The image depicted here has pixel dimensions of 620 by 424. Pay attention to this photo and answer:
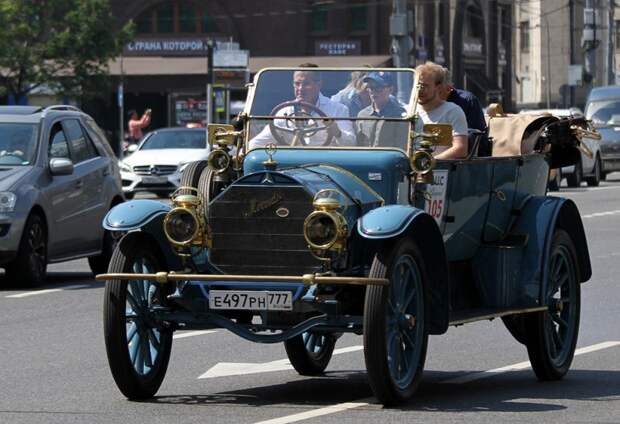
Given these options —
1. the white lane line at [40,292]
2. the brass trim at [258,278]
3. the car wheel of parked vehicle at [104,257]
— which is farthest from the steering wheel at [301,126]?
the car wheel of parked vehicle at [104,257]

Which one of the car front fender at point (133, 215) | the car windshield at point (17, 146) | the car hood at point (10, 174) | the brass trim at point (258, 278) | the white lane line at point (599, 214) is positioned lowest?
the white lane line at point (599, 214)

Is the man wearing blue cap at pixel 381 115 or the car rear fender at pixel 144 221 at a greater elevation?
the man wearing blue cap at pixel 381 115

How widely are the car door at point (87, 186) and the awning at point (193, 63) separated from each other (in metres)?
54.5

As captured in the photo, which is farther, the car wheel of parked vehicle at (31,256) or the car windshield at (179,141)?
the car windshield at (179,141)

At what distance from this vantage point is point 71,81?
51.6 m

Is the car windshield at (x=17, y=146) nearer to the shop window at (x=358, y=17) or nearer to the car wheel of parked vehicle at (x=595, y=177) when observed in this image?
the car wheel of parked vehicle at (x=595, y=177)

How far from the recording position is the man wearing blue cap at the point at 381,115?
9812mm

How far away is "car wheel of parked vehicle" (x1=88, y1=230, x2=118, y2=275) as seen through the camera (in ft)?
60.2

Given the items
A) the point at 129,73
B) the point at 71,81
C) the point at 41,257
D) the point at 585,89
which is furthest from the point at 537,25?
the point at 41,257

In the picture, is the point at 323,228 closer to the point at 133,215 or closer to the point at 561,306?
the point at 133,215

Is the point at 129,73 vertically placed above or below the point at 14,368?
above

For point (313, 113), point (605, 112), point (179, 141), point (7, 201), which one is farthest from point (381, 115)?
point (605, 112)

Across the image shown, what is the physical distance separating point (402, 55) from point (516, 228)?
32382 millimetres

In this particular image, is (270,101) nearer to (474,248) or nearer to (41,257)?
(474,248)
